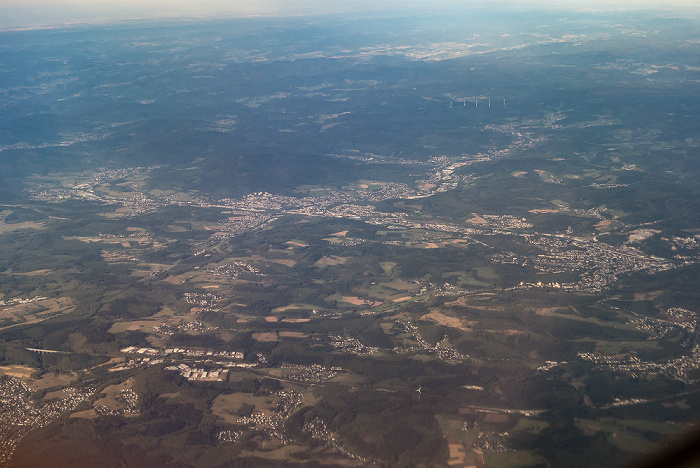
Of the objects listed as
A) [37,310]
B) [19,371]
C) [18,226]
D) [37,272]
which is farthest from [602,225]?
[18,226]

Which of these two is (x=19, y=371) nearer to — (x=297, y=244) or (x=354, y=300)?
(x=354, y=300)

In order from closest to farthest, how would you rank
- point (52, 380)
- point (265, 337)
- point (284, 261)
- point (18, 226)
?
point (52, 380) → point (265, 337) → point (284, 261) → point (18, 226)

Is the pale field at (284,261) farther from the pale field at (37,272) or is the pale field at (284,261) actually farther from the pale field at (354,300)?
the pale field at (37,272)

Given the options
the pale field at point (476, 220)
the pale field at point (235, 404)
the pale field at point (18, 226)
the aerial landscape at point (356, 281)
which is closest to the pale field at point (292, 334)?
the aerial landscape at point (356, 281)

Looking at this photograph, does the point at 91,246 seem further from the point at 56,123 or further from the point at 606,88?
the point at 606,88

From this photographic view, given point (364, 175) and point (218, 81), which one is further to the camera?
point (218, 81)

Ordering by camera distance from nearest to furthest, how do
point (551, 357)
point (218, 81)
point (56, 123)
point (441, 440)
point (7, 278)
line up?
point (441, 440)
point (551, 357)
point (7, 278)
point (56, 123)
point (218, 81)

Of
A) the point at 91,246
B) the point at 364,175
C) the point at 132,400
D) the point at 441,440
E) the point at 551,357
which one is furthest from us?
the point at 364,175

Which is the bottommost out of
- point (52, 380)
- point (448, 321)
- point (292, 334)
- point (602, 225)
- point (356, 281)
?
point (356, 281)

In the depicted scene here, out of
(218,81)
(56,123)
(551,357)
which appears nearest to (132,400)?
Answer: (551,357)
